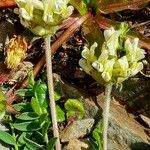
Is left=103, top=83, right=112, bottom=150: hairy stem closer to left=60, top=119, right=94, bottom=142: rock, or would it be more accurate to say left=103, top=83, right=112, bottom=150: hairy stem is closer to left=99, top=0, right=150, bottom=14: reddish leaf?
left=60, top=119, right=94, bottom=142: rock

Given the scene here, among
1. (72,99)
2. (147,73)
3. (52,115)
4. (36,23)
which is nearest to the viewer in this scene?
(36,23)

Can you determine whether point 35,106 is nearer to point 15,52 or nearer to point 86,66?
point 15,52

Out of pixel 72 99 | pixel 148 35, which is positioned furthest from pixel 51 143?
pixel 148 35

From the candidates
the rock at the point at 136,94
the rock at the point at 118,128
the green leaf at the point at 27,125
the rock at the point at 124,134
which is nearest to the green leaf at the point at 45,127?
the green leaf at the point at 27,125

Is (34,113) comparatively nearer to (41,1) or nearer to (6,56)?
(6,56)

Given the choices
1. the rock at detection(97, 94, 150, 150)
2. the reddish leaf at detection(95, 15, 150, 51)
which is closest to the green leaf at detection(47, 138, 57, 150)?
the rock at detection(97, 94, 150, 150)

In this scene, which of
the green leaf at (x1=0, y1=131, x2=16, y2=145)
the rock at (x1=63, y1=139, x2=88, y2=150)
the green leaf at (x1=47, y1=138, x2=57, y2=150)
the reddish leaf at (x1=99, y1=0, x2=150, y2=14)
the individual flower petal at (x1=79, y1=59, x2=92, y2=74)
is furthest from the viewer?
the reddish leaf at (x1=99, y1=0, x2=150, y2=14)

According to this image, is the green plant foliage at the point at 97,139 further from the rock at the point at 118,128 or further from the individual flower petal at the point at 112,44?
the individual flower petal at the point at 112,44
